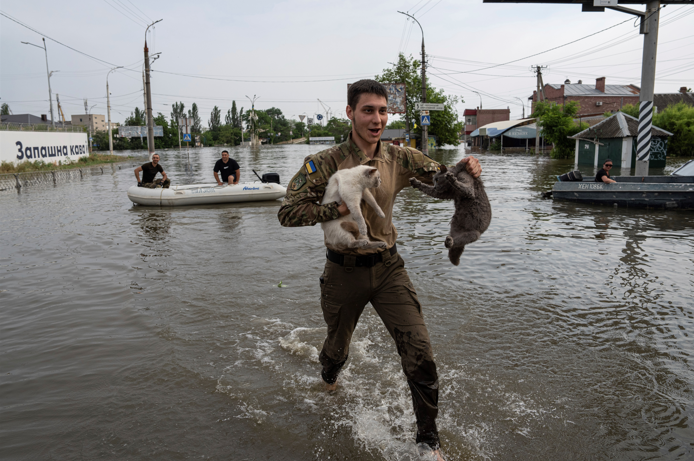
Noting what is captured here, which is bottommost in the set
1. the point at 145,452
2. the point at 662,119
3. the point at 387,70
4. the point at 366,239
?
the point at 145,452

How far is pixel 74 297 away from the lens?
6.66 m

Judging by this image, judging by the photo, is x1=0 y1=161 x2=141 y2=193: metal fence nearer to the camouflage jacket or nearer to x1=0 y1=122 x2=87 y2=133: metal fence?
x1=0 y1=122 x2=87 y2=133: metal fence

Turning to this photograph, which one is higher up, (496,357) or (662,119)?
(662,119)

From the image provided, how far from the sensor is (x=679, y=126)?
113 feet

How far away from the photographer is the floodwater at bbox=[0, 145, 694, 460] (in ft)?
11.5

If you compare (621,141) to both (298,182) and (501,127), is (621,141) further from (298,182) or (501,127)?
(501,127)

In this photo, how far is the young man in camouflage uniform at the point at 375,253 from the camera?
3033 millimetres

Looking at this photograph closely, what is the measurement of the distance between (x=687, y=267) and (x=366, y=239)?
7061 mm

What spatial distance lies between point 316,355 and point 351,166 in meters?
2.37

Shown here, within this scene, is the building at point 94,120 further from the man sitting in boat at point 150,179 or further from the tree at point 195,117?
the man sitting in boat at point 150,179

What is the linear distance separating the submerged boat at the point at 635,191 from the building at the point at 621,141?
1329 centimetres

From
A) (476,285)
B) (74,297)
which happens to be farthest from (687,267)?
(74,297)

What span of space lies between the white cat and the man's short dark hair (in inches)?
18.7

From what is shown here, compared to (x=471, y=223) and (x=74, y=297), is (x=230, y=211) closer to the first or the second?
(x=74, y=297)
